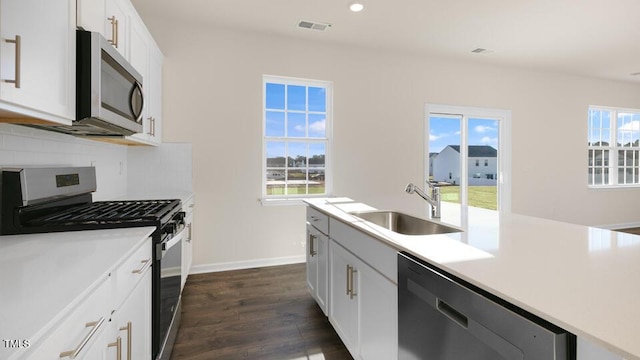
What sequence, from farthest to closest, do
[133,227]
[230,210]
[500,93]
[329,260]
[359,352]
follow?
[500,93] < [230,210] < [329,260] < [359,352] < [133,227]

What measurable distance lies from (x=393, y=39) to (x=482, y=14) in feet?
3.30

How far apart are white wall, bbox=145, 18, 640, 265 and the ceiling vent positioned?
1.12 ft

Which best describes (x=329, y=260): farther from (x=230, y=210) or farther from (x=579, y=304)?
(x=230, y=210)

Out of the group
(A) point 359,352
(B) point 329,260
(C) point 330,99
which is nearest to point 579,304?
(A) point 359,352

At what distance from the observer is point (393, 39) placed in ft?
12.5

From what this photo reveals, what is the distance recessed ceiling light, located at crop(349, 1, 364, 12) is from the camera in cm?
295

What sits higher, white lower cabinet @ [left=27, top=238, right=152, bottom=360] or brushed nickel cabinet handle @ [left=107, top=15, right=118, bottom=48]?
brushed nickel cabinet handle @ [left=107, top=15, right=118, bottom=48]

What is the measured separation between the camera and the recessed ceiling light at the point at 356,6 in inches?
116

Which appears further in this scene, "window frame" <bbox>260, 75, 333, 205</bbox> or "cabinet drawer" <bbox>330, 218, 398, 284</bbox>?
"window frame" <bbox>260, 75, 333, 205</bbox>

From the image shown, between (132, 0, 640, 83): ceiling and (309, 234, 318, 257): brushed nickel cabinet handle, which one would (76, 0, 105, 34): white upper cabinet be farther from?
(309, 234, 318, 257): brushed nickel cabinet handle

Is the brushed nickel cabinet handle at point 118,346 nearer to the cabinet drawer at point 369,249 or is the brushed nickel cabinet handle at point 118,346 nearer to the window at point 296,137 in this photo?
the cabinet drawer at point 369,249

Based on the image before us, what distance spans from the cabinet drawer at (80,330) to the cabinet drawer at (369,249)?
42.6 inches

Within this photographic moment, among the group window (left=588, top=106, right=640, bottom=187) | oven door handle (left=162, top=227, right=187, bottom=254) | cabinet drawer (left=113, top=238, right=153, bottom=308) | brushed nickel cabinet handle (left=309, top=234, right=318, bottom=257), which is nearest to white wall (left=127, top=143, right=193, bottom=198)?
oven door handle (left=162, top=227, right=187, bottom=254)

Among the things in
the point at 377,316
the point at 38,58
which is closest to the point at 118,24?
the point at 38,58
